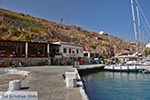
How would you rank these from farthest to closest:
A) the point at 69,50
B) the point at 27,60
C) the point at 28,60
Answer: the point at 69,50
the point at 28,60
the point at 27,60

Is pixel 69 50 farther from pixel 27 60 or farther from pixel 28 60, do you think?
pixel 27 60

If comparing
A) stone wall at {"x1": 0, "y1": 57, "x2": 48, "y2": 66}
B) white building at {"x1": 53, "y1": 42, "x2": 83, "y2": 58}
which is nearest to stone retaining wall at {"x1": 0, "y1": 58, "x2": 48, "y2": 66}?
stone wall at {"x1": 0, "y1": 57, "x2": 48, "y2": 66}

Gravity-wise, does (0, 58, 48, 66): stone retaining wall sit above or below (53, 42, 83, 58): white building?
below

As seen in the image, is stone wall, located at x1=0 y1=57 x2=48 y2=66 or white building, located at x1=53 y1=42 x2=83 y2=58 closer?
stone wall, located at x1=0 y1=57 x2=48 y2=66

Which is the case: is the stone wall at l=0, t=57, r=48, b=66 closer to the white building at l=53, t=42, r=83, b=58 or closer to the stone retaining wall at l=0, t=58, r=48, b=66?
the stone retaining wall at l=0, t=58, r=48, b=66

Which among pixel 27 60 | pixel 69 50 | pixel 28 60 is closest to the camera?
pixel 27 60

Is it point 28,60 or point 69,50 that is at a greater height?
point 69,50

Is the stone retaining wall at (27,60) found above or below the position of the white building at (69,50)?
below

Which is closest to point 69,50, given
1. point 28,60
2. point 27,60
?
point 28,60

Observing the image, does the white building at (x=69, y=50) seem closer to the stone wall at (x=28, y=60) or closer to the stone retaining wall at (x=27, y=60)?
the stone wall at (x=28, y=60)

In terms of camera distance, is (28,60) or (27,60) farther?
(28,60)

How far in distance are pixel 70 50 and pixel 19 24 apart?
4105cm

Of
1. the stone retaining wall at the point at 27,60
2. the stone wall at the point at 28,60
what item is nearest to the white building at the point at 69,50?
the stone wall at the point at 28,60

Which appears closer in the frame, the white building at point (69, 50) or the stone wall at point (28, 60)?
the stone wall at point (28, 60)
